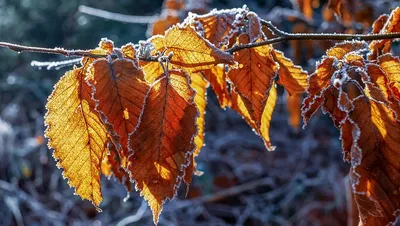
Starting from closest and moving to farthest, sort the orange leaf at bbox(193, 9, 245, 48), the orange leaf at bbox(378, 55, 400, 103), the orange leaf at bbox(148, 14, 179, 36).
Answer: the orange leaf at bbox(378, 55, 400, 103)
the orange leaf at bbox(193, 9, 245, 48)
the orange leaf at bbox(148, 14, 179, 36)

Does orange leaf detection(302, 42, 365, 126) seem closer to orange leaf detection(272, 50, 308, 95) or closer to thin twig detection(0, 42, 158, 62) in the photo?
orange leaf detection(272, 50, 308, 95)

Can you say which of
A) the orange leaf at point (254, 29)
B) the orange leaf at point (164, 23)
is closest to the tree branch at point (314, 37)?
the orange leaf at point (254, 29)

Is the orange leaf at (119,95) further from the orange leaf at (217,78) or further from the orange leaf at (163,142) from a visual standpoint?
the orange leaf at (217,78)

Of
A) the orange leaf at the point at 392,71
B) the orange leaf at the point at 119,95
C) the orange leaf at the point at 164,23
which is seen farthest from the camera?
the orange leaf at the point at 164,23

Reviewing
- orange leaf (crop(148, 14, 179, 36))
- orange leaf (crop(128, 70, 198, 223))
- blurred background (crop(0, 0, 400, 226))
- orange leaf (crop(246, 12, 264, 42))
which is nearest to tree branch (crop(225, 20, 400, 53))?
orange leaf (crop(246, 12, 264, 42))

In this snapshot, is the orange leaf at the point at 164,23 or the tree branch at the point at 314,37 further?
the orange leaf at the point at 164,23

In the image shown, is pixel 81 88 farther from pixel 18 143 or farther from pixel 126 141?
pixel 18 143

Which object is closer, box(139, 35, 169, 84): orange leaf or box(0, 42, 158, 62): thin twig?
box(0, 42, 158, 62): thin twig
